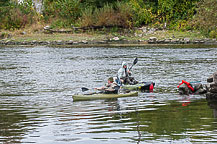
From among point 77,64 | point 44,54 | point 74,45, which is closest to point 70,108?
point 77,64

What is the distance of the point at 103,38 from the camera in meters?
44.7

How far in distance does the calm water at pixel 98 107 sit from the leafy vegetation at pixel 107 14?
707 inches

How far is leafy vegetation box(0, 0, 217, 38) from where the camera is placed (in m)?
47.3

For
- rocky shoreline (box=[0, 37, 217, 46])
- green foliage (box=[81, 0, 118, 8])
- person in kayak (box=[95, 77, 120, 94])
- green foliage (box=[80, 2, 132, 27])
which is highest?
green foliage (box=[81, 0, 118, 8])

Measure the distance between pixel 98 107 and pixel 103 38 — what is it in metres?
31.6

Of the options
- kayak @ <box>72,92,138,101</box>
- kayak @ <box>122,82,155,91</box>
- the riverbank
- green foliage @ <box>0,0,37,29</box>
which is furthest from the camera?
green foliage @ <box>0,0,37,29</box>

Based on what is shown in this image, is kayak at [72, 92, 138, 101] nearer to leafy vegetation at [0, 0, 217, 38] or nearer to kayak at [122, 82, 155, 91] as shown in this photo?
kayak at [122, 82, 155, 91]

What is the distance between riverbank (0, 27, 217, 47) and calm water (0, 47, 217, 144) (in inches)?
480

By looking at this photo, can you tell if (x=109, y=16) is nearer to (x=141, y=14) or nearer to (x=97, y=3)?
(x=141, y=14)

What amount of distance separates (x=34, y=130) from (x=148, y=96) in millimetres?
7159

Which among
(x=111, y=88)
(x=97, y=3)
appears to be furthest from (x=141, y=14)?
(x=111, y=88)

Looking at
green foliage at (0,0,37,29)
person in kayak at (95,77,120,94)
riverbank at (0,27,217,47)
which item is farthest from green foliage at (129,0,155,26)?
person in kayak at (95,77,120,94)

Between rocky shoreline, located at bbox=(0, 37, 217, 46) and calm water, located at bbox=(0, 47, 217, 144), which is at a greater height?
rocky shoreline, located at bbox=(0, 37, 217, 46)

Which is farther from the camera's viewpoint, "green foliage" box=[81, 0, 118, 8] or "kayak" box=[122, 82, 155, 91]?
"green foliage" box=[81, 0, 118, 8]
